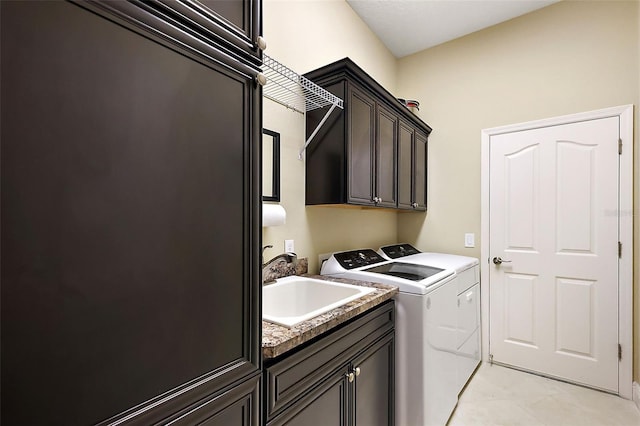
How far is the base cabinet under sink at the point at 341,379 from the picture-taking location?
103 cm

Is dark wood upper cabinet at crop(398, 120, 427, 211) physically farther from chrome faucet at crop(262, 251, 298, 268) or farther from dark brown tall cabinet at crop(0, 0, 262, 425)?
dark brown tall cabinet at crop(0, 0, 262, 425)

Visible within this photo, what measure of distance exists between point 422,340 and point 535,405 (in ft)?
4.30

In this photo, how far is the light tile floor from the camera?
2.03 m

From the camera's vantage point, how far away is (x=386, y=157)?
7.72 feet

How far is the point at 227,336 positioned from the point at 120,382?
0.85ft

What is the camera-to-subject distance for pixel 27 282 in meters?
0.50

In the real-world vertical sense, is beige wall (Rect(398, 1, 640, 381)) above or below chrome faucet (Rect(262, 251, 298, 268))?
above

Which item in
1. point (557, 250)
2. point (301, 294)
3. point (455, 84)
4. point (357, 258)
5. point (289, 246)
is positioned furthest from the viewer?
point (455, 84)

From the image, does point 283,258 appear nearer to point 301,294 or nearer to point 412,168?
point 301,294

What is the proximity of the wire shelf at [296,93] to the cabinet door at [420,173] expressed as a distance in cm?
124

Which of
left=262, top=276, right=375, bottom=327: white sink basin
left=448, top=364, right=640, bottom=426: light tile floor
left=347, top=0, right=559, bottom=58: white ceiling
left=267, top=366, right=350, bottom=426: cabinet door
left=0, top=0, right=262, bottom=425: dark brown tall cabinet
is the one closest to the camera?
left=0, top=0, right=262, bottom=425: dark brown tall cabinet

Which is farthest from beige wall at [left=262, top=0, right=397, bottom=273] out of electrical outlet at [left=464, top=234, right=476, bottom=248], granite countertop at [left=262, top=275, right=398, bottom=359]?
electrical outlet at [left=464, top=234, right=476, bottom=248]

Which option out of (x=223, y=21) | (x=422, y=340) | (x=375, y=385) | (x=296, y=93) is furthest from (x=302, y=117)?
(x=375, y=385)

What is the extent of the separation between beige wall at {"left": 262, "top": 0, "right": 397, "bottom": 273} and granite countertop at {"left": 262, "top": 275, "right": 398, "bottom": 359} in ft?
2.24
